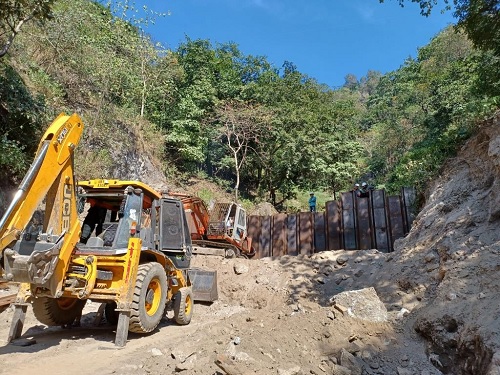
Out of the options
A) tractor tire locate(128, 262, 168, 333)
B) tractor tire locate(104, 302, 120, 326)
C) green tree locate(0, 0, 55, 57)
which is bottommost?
tractor tire locate(104, 302, 120, 326)

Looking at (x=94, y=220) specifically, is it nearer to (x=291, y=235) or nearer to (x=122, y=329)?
(x=122, y=329)

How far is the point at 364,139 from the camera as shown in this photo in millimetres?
34719

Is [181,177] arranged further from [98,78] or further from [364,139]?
[364,139]

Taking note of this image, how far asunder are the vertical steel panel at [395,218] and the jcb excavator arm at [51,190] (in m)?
10.2

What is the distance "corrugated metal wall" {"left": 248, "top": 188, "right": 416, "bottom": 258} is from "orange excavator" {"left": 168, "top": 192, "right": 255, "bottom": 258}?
118cm

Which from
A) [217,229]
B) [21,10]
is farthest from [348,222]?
[21,10]

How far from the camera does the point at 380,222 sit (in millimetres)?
12641

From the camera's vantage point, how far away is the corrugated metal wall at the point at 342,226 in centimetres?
1233

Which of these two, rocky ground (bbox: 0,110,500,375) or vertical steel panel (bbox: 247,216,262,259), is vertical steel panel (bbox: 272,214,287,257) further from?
rocky ground (bbox: 0,110,500,375)

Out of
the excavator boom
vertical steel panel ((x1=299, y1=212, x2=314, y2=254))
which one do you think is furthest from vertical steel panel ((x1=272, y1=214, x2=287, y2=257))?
the excavator boom

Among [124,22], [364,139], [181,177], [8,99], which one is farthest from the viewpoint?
[364,139]

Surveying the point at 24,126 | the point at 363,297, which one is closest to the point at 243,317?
the point at 363,297

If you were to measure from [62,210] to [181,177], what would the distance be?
17.4m

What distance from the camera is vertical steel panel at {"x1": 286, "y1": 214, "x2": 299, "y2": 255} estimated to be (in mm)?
14602
